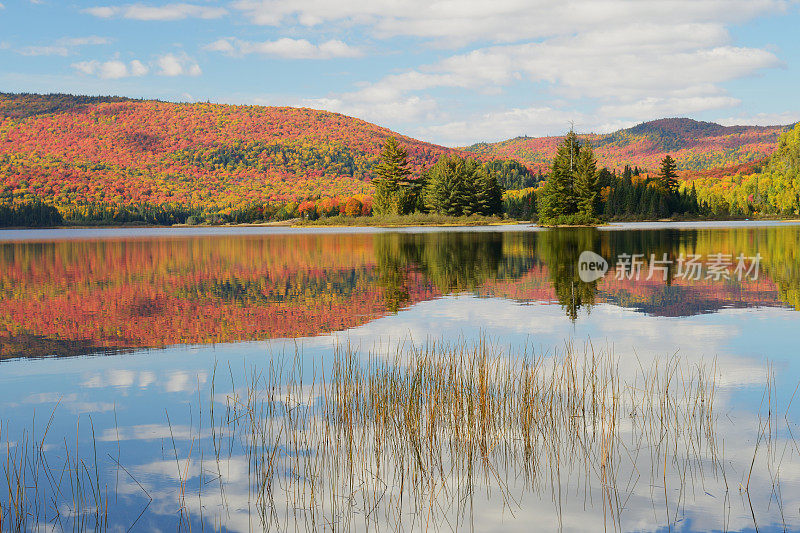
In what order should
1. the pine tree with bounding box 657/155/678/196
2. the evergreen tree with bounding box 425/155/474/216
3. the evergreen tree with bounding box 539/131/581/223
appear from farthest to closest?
1. the pine tree with bounding box 657/155/678/196
2. the evergreen tree with bounding box 425/155/474/216
3. the evergreen tree with bounding box 539/131/581/223

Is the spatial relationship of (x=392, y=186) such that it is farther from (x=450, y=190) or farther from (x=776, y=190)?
(x=776, y=190)

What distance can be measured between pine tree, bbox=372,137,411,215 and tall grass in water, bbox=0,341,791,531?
12231 centimetres

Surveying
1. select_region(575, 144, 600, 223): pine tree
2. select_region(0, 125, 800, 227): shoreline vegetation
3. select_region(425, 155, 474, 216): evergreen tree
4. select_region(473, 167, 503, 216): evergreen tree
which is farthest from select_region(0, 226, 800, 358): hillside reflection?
select_region(473, 167, 503, 216): evergreen tree

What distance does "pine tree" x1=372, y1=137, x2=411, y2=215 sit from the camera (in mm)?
132000

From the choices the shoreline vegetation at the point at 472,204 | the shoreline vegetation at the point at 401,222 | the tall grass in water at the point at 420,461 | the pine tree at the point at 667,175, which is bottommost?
the tall grass in water at the point at 420,461

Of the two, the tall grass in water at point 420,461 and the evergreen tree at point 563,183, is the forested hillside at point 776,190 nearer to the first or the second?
the evergreen tree at point 563,183

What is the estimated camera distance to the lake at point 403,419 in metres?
6.85

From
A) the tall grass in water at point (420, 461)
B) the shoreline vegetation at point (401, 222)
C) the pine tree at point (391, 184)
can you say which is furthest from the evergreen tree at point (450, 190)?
the tall grass in water at point (420, 461)

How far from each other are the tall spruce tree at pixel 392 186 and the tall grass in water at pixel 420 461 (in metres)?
122

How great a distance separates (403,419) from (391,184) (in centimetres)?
12611

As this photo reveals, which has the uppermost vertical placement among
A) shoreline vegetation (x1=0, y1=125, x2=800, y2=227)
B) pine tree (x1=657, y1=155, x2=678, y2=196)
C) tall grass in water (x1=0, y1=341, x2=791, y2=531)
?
pine tree (x1=657, y1=155, x2=678, y2=196)

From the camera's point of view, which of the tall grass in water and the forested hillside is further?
the forested hillside

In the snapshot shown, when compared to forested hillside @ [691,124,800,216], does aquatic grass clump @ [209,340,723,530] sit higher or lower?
lower

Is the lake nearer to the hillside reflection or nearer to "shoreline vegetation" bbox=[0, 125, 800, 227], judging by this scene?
the hillside reflection
